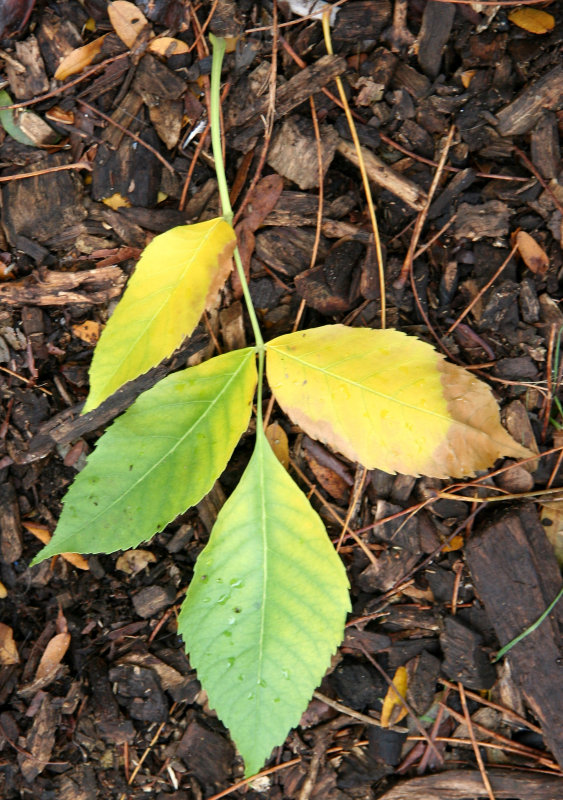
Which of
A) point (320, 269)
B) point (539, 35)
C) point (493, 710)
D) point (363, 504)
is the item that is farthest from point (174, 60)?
point (493, 710)

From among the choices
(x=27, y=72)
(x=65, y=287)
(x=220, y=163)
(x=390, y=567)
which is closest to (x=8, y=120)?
(x=27, y=72)

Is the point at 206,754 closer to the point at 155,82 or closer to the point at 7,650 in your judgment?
the point at 7,650

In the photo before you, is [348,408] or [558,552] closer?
[348,408]

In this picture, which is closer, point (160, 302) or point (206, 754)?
point (160, 302)

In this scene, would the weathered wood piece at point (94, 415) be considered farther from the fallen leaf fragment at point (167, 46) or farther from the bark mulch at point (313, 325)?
the fallen leaf fragment at point (167, 46)

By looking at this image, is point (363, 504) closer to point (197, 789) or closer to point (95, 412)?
point (95, 412)

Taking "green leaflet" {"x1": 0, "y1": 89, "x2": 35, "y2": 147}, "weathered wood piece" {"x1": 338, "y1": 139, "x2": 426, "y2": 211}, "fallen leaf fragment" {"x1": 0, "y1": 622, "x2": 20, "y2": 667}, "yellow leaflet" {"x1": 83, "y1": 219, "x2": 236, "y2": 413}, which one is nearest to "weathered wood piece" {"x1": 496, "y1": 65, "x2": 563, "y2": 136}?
"weathered wood piece" {"x1": 338, "y1": 139, "x2": 426, "y2": 211}
